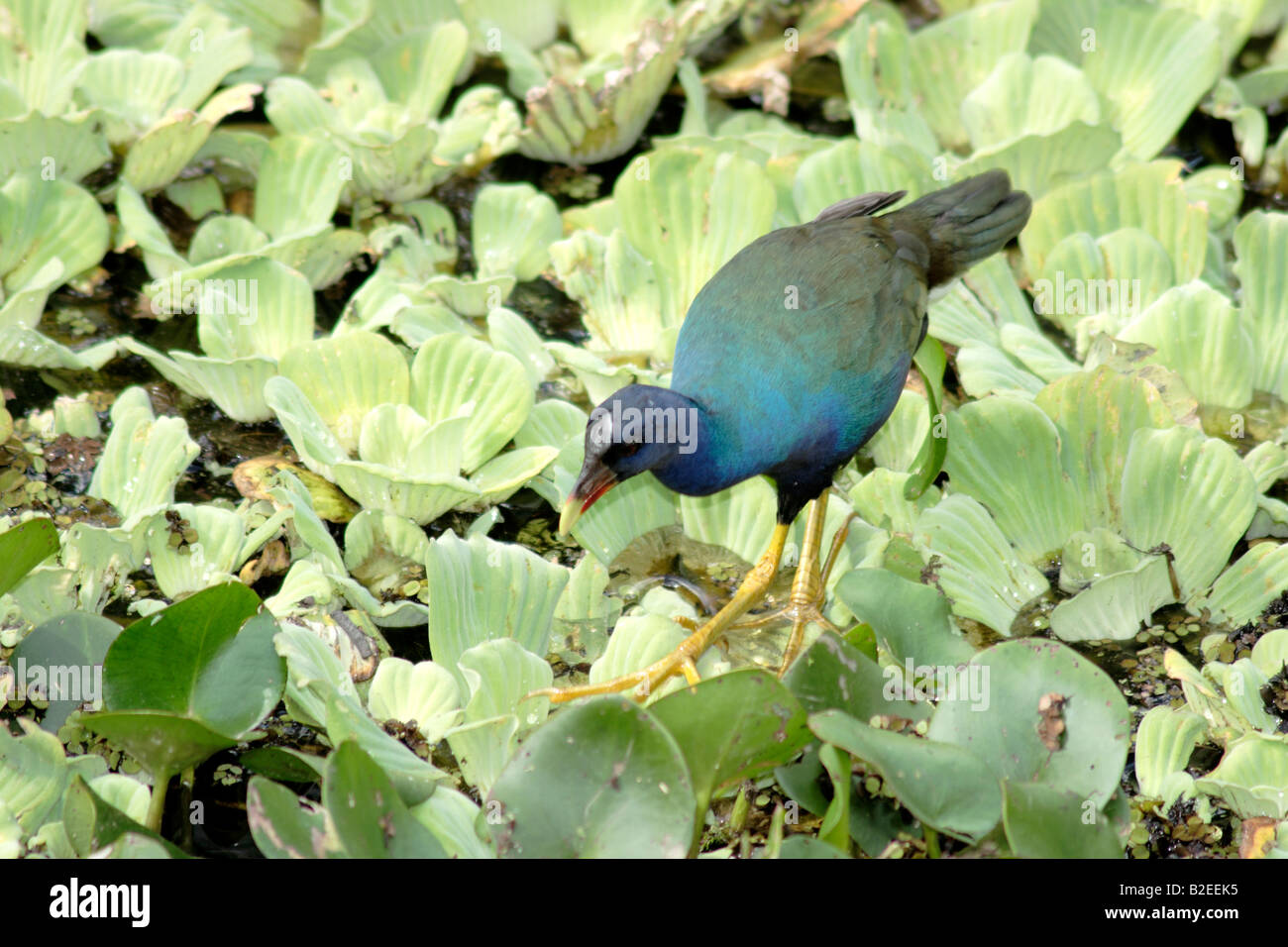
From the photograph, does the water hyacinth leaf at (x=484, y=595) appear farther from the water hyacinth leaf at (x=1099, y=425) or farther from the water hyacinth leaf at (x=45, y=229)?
the water hyacinth leaf at (x=45, y=229)

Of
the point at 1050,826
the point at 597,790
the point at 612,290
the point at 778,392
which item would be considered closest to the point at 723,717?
the point at 597,790

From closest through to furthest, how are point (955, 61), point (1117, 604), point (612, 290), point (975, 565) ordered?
point (1117, 604), point (975, 565), point (612, 290), point (955, 61)

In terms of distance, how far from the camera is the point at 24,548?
2.31 meters

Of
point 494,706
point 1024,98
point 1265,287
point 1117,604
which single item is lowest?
point 494,706

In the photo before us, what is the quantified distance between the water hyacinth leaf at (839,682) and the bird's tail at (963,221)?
113cm

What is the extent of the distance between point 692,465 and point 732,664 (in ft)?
1.42

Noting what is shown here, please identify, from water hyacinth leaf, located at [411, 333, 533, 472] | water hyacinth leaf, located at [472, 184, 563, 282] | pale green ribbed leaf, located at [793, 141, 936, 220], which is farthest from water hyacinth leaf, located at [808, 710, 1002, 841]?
water hyacinth leaf, located at [472, 184, 563, 282]

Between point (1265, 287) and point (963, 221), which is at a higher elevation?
point (963, 221)

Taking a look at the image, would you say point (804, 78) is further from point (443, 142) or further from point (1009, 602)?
point (1009, 602)

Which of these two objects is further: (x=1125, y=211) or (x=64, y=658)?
(x=1125, y=211)

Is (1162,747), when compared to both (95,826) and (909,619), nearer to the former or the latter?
(909,619)

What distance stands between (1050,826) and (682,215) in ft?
6.34

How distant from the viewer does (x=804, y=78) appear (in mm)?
4430

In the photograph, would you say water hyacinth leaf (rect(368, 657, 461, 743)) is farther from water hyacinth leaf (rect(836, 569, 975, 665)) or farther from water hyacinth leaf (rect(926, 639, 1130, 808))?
water hyacinth leaf (rect(926, 639, 1130, 808))
